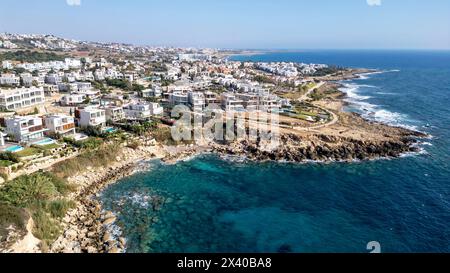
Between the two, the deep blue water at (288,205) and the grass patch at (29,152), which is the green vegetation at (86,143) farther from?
the deep blue water at (288,205)

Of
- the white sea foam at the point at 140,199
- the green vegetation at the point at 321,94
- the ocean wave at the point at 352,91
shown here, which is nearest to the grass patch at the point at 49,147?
the white sea foam at the point at 140,199

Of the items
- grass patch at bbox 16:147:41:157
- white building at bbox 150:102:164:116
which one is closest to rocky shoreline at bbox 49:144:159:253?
grass patch at bbox 16:147:41:157

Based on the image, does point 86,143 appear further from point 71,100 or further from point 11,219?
point 71,100

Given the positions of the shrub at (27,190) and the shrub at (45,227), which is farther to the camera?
the shrub at (27,190)

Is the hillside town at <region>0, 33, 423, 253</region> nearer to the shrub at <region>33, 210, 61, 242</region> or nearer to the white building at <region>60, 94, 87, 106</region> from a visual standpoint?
the shrub at <region>33, 210, 61, 242</region>

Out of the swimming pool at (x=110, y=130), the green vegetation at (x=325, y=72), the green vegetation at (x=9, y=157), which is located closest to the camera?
the green vegetation at (x=9, y=157)
